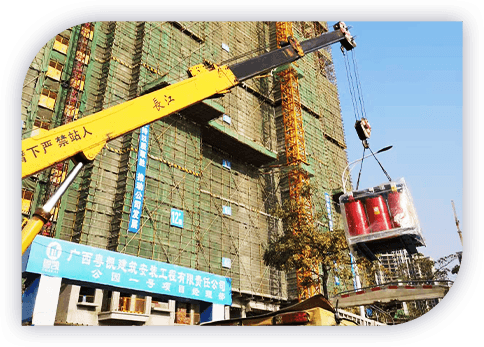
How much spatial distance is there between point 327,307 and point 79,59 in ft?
97.9

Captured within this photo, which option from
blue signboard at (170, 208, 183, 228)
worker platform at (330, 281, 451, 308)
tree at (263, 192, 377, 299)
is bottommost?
worker platform at (330, 281, 451, 308)

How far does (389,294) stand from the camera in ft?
23.9

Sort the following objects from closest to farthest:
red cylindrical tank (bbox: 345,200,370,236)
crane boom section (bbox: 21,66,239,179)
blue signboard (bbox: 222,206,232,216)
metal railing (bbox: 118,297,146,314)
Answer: red cylindrical tank (bbox: 345,200,370,236) → crane boom section (bbox: 21,66,239,179) → metal railing (bbox: 118,297,146,314) → blue signboard (bbox: 222,206,232,216)

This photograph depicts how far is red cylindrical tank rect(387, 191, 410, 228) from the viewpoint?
8047 millimetres

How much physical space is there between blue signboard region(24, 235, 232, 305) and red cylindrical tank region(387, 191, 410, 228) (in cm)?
1617

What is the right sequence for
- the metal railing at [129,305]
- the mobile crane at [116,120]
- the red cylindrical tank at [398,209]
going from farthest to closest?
the metal railing at [129,305] → the mobile crane at [116,120] → the red cylindrical tank at [398,209]

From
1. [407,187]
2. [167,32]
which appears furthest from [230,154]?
[407,187]

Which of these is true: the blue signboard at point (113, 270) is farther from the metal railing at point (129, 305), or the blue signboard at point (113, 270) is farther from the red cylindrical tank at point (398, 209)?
the red cylindrical tank at point (398, 209)

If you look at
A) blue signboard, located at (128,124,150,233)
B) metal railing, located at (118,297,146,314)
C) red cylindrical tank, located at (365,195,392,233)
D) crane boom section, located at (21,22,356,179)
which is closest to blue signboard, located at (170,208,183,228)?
blue signboard, located at (128,124,150,233)

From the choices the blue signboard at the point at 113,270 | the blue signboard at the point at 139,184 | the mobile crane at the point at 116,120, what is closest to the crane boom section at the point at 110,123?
the mobile crane at the point at 116,120

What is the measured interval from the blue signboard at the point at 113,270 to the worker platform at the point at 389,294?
1565 centimetres

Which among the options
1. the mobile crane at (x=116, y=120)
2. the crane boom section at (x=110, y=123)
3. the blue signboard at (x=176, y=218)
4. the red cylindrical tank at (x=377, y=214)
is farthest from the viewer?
the blue signboard at (x=176, y=218)

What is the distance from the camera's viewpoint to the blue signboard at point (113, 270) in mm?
18984

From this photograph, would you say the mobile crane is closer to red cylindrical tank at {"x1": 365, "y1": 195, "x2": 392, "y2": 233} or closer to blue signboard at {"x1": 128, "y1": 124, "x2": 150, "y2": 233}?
red cylindrical tank at {"x1": 365, "y1": 195, "x2": 392, "y2": 233}
